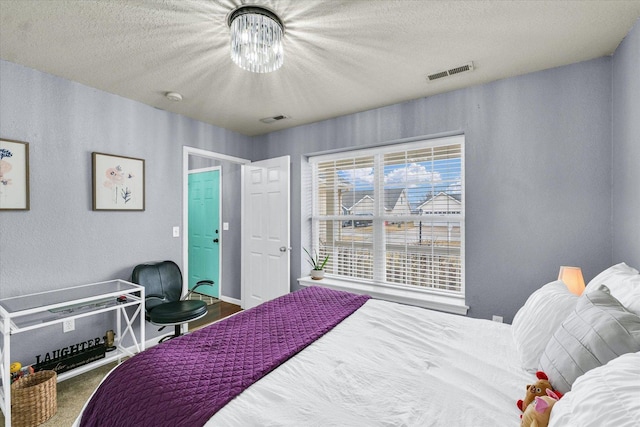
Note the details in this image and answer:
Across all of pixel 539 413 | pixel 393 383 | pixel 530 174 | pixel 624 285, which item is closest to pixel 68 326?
pixel 393 383

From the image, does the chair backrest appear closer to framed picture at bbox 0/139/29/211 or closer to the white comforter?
framed picture at bbox 0/139/29/211

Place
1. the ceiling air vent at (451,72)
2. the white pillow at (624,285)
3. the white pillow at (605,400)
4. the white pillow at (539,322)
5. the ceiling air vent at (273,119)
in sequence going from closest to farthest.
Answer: the white pillow at (605,400)
the white pillow at (624,285)
the white pillow at (539,322)
the ceiling air vent at (451,72)
the ceiling air vent at (273,119)

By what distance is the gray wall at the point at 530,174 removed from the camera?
2.10 meters

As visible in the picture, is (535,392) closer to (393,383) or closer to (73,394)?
(393,383)

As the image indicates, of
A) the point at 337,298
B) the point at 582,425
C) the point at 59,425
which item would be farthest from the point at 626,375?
the point at 59,425

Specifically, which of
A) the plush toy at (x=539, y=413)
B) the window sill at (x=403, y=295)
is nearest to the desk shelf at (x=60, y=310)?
the window sill at (x=403, y=295)

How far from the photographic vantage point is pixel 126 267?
2805 mm

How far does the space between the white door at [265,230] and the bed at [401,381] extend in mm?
1856

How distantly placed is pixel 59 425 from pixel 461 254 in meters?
3.37

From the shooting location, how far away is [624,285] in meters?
1.23

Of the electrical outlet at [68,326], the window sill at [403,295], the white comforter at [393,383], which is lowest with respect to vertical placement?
the electrical outlet at [68,326]

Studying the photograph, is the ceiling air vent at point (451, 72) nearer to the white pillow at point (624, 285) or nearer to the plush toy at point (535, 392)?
the white pillow at point (624, 285)

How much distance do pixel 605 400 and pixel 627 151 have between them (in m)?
1.93

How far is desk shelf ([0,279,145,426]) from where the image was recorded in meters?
1.77
